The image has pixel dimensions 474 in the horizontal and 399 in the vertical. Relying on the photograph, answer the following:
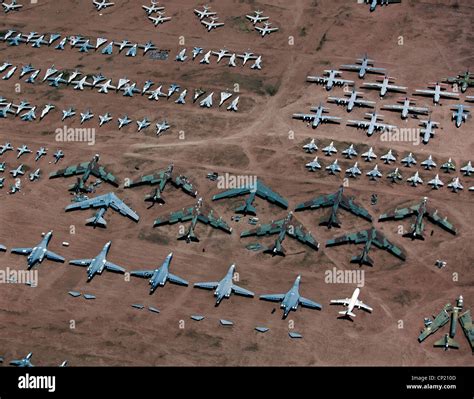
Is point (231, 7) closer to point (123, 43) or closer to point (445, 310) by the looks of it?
point (123, 43)

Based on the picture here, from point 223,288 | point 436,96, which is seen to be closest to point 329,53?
point 436,96

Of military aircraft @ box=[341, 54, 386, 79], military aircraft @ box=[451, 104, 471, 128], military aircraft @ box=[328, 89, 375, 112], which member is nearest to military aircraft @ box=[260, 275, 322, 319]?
military aircraft @ box=[328, 89, 375, 112]

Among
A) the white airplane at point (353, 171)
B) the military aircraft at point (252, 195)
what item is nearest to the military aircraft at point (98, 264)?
the military aircraft at point (252, 195)

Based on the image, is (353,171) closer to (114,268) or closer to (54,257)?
(114,268)

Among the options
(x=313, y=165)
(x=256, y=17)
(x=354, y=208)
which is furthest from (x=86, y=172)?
(x=256, y=17)

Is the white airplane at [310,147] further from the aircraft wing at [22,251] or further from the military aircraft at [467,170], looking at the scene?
the aircraft wing at [22,251]
